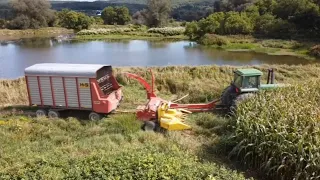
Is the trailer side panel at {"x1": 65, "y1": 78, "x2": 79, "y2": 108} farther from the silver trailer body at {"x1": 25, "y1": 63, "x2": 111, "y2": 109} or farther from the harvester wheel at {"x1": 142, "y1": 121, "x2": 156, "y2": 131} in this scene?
the harvester wheel at {"x1": 142, "y1": 121, "x2": 156, "y2": 131}

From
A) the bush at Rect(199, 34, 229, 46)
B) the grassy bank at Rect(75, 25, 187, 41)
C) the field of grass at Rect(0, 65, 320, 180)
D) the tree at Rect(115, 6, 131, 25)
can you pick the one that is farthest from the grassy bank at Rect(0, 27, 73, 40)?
the field of grass at Rect(0, 65, 320, 180)

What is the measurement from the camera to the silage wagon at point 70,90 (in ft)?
30.0

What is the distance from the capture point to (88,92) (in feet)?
30.1

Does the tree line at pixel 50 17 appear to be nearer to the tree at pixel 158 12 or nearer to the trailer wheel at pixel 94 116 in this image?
the tree at pixel 158 12

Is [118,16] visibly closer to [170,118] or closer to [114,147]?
[170,118]

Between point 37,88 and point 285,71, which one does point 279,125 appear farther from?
point 285,71

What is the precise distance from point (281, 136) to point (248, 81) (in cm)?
344

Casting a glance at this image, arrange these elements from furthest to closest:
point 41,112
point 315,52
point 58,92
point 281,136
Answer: point 315,52 → point 41,112 → point 58,92 → point 281,136

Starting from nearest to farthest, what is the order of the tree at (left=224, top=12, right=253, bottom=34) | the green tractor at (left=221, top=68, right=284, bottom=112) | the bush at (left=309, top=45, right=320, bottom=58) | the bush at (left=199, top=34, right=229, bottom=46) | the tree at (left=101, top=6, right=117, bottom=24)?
the green tractor at (left=221, top=68, right=284, bottom=112) < the bush at (left=309, top=45, right=320, bottom=58) < the bush at (left=199, top=34, right=229, bottom=46) < the tree at (left=224, top=12, right=253, bottom=34) < the tree at (left=101, top=6, right=117, bottom=24)

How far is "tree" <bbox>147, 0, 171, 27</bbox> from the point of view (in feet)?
173

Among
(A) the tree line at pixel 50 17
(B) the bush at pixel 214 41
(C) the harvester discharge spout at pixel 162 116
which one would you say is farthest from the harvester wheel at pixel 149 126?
(A) the tree line at pixel 50 17

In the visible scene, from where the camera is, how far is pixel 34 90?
9633 millimetres

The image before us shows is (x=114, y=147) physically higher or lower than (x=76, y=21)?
lower

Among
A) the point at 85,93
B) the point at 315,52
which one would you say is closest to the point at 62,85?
the point at 85,93
